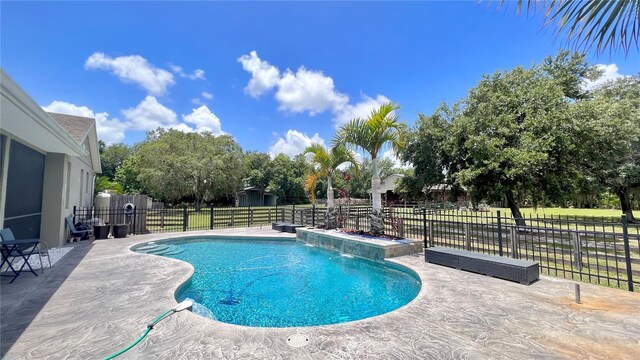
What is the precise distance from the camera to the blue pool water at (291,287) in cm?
435

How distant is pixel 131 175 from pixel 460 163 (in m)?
41.8

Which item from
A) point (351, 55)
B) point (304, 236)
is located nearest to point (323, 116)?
point (351, 55)

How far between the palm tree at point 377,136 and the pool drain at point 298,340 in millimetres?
5960

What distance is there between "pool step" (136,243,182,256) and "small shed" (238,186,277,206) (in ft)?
88.5

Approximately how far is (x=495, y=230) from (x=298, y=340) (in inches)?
373

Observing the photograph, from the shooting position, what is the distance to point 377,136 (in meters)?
8.76

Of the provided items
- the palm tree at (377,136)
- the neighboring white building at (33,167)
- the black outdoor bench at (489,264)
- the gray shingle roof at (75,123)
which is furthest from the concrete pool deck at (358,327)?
the gray shingle roof at (75,123)

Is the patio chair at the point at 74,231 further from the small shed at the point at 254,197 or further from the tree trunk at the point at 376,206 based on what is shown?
the small shed at the point at 254,197

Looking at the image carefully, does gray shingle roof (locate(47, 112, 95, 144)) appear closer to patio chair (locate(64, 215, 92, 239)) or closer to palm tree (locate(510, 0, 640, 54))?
patio chair (locate(64, 215, 92, 239))

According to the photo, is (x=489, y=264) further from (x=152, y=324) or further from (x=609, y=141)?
(x=609, y=141)

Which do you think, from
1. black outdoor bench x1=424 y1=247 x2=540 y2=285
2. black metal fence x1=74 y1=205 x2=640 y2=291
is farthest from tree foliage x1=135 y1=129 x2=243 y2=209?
black outdoor bench x1=424 y1=247 x2=540 y2=285

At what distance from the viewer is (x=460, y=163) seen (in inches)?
533

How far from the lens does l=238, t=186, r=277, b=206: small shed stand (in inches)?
1481

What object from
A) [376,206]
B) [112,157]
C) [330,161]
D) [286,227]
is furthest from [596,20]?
[112,157]
